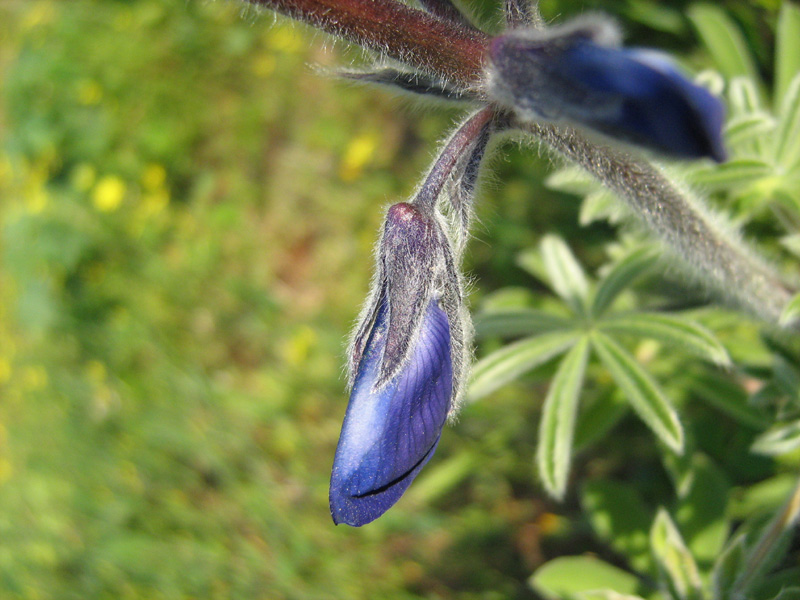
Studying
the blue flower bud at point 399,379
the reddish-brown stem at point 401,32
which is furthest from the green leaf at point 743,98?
the blue flower bud at point 399,379

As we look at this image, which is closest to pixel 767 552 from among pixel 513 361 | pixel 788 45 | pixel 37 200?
pixel 513 361

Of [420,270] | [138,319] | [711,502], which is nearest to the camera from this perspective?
[420,270]

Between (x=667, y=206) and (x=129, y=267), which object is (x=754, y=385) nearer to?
(x=667, y=206)

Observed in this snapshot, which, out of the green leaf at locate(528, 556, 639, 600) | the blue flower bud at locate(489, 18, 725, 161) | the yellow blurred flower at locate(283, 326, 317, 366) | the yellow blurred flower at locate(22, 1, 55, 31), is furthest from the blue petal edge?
the yellow blurred flower at locate(22, 1, 55, 31)

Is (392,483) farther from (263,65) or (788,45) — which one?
(263,65)

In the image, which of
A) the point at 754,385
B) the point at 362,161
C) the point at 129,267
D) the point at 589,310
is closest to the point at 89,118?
the point at 129,267

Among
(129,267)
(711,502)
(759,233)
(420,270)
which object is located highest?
(420,270)

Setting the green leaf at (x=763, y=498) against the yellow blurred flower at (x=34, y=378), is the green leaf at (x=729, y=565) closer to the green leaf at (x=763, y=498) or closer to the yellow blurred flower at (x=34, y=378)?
the green leaf at (x=763, y=498)
